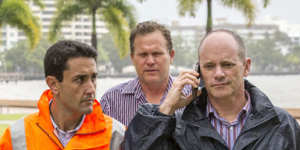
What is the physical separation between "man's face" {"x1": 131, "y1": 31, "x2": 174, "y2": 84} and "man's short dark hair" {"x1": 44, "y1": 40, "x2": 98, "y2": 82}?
2.43 ft

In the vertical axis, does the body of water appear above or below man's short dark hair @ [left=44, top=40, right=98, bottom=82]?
below

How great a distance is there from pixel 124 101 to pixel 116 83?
376ft

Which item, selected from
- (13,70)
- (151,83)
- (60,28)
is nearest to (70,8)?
(60,28)

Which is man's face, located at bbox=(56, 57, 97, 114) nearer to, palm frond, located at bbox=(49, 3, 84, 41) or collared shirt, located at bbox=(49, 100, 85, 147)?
collared shirt, located at bbox=(49, 100, 85, 147)

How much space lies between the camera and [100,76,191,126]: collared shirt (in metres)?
3.60

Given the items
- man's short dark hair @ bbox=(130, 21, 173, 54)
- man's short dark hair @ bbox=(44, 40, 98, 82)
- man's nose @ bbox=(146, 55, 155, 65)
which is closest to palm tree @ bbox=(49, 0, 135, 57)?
man's short dark hair @ bbox=(130, 21, 173, 54)

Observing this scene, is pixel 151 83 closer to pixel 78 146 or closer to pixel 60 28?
pixel 78 146

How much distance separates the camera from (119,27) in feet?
74.6

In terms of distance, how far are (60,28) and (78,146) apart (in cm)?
2154

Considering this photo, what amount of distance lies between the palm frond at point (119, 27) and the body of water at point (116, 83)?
269 feet

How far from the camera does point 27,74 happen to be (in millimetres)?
106312

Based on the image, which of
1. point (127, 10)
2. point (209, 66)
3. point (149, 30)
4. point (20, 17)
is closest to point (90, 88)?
point (209, 66)

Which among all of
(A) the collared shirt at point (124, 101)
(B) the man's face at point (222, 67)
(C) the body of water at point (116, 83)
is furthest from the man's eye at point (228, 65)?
(C) the body of water at point (116, 83)

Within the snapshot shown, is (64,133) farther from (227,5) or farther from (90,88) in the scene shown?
(227,5)
